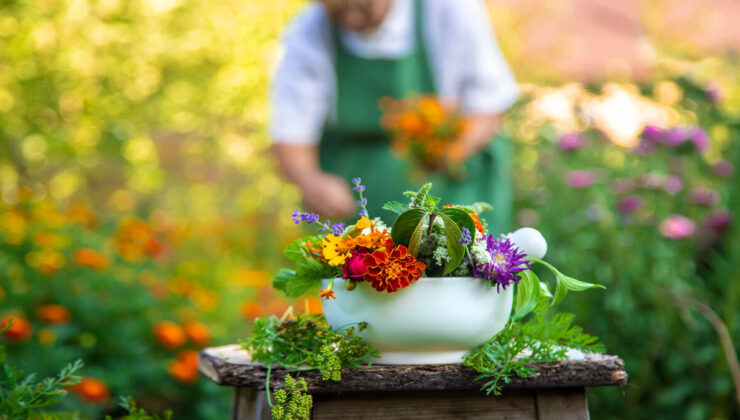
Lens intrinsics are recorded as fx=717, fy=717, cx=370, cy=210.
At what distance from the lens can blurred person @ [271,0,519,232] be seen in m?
2.16

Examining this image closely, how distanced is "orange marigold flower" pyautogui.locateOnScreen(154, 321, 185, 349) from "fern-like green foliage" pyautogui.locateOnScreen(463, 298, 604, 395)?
4.54 ft

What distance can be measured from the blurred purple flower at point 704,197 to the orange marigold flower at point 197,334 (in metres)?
1.59

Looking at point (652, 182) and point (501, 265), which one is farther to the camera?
point (652, 182)

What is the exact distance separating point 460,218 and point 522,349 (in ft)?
0.63

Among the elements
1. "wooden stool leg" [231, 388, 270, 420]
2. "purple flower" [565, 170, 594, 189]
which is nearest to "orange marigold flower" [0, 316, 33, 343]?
"wooden stool leg" [231, 388, 270, 420]

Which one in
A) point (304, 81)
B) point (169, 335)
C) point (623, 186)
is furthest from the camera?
point (623, 186)

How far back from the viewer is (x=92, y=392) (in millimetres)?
1844

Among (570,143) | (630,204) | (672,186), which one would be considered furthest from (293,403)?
(570,143)

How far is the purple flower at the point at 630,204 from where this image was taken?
2219 millimetres

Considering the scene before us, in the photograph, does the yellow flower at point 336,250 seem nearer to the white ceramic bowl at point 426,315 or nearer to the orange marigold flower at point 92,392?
the white ceramic bowl at point 426,315

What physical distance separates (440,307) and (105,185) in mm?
4292

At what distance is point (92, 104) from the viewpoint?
302 centimetres

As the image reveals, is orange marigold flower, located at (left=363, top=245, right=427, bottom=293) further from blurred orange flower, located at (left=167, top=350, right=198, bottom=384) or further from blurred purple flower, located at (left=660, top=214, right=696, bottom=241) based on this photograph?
blurred purple flower, located at (left=660, top=214, right=696, bottom=241)

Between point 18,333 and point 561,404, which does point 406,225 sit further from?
point 18,333
